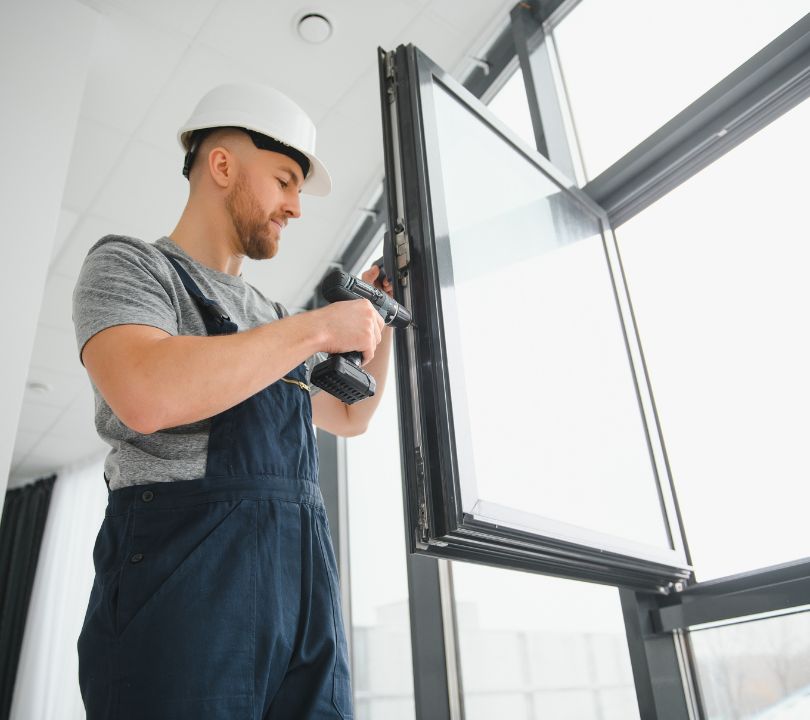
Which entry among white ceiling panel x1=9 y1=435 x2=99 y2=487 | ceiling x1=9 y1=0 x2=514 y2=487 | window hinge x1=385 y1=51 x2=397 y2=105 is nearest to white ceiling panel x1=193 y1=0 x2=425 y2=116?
ceiling x1=9 y1=0 x2=514 y2=487

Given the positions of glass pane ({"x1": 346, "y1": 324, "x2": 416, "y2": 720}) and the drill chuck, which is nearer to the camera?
the drill chuck

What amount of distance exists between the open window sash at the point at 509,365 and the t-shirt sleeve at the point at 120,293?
0.41 m


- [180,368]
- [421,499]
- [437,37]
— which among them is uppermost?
[437,37]

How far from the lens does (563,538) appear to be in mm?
1243

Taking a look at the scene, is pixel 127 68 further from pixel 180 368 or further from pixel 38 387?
pixel 38 387

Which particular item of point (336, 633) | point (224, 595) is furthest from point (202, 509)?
point (336, 633)

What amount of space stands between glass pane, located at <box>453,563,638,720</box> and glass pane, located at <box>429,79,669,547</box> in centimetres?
36

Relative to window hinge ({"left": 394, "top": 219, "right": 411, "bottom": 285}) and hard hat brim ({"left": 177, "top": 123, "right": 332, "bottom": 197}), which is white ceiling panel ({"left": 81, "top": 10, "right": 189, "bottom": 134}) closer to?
hard hat brim ({"left": 177, "top": 123, "right": 332, "bottom": 197})

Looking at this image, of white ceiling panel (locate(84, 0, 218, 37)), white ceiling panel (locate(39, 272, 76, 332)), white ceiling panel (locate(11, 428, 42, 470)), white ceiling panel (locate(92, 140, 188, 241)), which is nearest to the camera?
white ceiling panel (locate(84, 0, 218, 37))

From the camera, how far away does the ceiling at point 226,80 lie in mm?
2312

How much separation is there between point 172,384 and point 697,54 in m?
1.60

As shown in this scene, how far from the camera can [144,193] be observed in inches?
115

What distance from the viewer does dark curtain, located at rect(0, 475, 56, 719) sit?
4.79 metres

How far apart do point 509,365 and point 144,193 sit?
6.99 ft
